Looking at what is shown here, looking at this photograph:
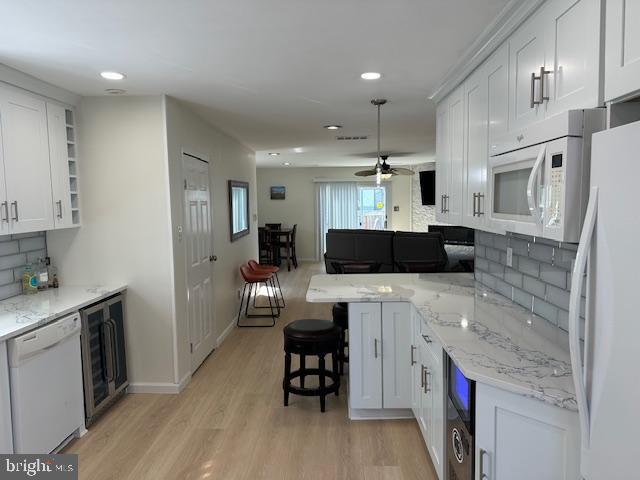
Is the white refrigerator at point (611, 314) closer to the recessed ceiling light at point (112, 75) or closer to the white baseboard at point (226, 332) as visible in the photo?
the recessed ceiling light at point (112, 75)

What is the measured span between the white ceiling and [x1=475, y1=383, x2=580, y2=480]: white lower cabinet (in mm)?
1572

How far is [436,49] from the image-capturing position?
94.7 inches

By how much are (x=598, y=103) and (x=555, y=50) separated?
373 millimetres

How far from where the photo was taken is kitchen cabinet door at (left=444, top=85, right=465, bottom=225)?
8.98ft

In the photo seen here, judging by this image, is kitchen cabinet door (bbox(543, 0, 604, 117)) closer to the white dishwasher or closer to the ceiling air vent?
the white dishwasher

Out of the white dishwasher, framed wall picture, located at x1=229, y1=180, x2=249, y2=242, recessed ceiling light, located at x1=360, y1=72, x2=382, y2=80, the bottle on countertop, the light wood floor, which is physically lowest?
the light wood floor

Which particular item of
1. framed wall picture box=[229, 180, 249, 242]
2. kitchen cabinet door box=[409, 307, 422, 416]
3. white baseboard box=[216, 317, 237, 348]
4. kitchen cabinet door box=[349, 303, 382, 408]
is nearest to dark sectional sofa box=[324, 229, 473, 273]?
framed wall picture box=[229, 180, 249, 242]

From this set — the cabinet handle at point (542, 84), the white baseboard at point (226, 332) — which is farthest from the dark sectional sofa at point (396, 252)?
the cabinet handle at point (542, 84)

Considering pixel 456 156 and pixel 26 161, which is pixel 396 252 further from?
pixel 26 161

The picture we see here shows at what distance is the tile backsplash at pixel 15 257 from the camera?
2.93 metres

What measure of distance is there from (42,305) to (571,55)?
9.81 feet

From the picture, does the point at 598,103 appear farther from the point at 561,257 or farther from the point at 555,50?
the point at 561,257

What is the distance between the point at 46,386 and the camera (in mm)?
2467

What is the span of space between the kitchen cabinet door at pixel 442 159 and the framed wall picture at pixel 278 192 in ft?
23.5
